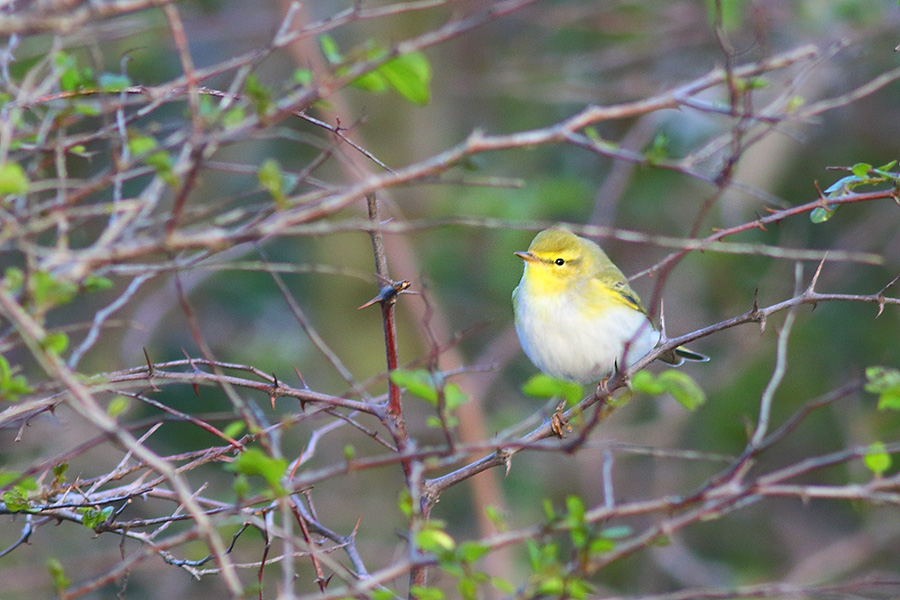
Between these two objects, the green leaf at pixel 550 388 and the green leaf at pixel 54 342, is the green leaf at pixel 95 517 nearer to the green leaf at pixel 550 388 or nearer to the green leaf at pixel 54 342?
the green leaf at pixel 54 342

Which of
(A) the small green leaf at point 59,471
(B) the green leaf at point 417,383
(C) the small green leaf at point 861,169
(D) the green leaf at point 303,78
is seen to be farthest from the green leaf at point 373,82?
(C) the small green leaf at point 861,169

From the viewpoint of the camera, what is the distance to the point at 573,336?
15.4 feet

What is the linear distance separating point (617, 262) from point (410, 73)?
297 inches

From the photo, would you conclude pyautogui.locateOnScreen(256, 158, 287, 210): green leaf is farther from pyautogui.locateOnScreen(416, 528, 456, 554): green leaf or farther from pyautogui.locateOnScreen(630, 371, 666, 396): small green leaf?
pyautogui.locateOnScreen(630, 371, 666, 396): small green leaf

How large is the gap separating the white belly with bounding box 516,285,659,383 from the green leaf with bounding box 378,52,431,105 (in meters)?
2.77

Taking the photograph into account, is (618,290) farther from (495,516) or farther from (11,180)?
(11,180)

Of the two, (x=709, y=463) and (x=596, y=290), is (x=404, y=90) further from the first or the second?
(x=709, y=463)

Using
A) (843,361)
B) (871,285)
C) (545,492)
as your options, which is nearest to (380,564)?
(545,492)

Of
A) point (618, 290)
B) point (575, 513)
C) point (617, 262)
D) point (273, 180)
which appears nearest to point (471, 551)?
point (575, 513)

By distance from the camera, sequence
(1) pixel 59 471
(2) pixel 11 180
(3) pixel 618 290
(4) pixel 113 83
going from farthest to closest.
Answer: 1. (3) pixel 618 290
2. (1) pixel 59 471
3. (4) pixel 113 83
4. (2) pixel 11 180

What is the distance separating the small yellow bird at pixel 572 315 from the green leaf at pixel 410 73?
2.73m

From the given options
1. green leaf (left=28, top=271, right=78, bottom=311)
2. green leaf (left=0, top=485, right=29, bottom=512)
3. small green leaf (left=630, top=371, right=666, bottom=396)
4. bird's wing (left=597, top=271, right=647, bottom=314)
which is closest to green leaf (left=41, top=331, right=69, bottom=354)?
green leaf (left=28, top=271, right=78, bottom=311)

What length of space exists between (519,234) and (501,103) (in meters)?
3.38

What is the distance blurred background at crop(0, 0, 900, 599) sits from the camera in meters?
7.75
